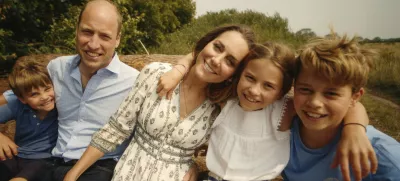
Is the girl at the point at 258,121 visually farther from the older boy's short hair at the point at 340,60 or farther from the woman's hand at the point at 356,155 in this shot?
the woman's hand at the point at 356,155

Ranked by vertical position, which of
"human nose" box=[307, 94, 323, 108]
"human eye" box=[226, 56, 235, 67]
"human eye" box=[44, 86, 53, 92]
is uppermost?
"human eye" box=[226, 56, 235, 67]

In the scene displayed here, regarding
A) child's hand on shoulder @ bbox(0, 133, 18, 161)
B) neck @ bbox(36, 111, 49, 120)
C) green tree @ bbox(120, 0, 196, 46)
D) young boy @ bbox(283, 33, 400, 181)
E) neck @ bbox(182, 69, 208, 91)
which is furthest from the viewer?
green tree @ bbox(120, 0, 196, 46)

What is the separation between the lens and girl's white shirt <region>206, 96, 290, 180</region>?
188 cm

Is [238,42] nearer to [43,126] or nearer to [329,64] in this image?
[329,64]

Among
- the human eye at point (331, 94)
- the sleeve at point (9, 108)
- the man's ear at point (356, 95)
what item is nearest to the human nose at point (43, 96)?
the sleeve at point (9, 108)

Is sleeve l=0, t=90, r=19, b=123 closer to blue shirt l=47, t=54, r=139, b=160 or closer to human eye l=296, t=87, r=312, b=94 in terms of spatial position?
blue shirt l=47, t=54, r=139, b=160

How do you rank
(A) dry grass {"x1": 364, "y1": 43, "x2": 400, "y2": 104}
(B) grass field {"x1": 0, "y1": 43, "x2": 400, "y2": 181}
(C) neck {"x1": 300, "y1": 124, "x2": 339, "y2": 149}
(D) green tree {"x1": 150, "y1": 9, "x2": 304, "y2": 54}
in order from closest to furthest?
(C) neck {"x1": 300, "y1": 124, "x2": 339, "y2": 149} → (B) grass field {"x1": 0, "y1": 43, "x2": 400, "y2": 181} → (A) dry grass {"x1": 364, "y1": 43, "x2": 400, "y2": 104} → (D) green tree {"x1": 150, "y1": 9, "x2": 304, "y2": 54}

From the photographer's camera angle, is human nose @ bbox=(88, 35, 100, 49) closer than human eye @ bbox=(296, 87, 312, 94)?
No

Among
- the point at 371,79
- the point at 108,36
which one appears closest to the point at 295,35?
the point at 371,79

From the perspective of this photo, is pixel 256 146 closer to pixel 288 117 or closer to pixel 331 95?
pixel 288 117

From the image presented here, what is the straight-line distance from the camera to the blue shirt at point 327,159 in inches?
62.0

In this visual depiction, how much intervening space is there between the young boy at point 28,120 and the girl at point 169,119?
0.50 m

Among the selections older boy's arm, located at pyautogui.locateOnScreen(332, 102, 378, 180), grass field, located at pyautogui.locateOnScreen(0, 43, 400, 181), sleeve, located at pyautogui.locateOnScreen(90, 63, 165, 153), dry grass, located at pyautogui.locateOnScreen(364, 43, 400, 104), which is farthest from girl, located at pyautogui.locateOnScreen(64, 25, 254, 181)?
dry grass, located at pyautogui.locateOnScreen(364, 43, 400, 104)

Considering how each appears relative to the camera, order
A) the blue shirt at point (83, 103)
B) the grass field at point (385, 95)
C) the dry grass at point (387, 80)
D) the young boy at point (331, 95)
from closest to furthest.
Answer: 1. the young boy at point (331, 95)
2. the blue shirt at point (83, 103)
3. the grass field at point (385, 95)
4. the dry grass at point (387, 80)
